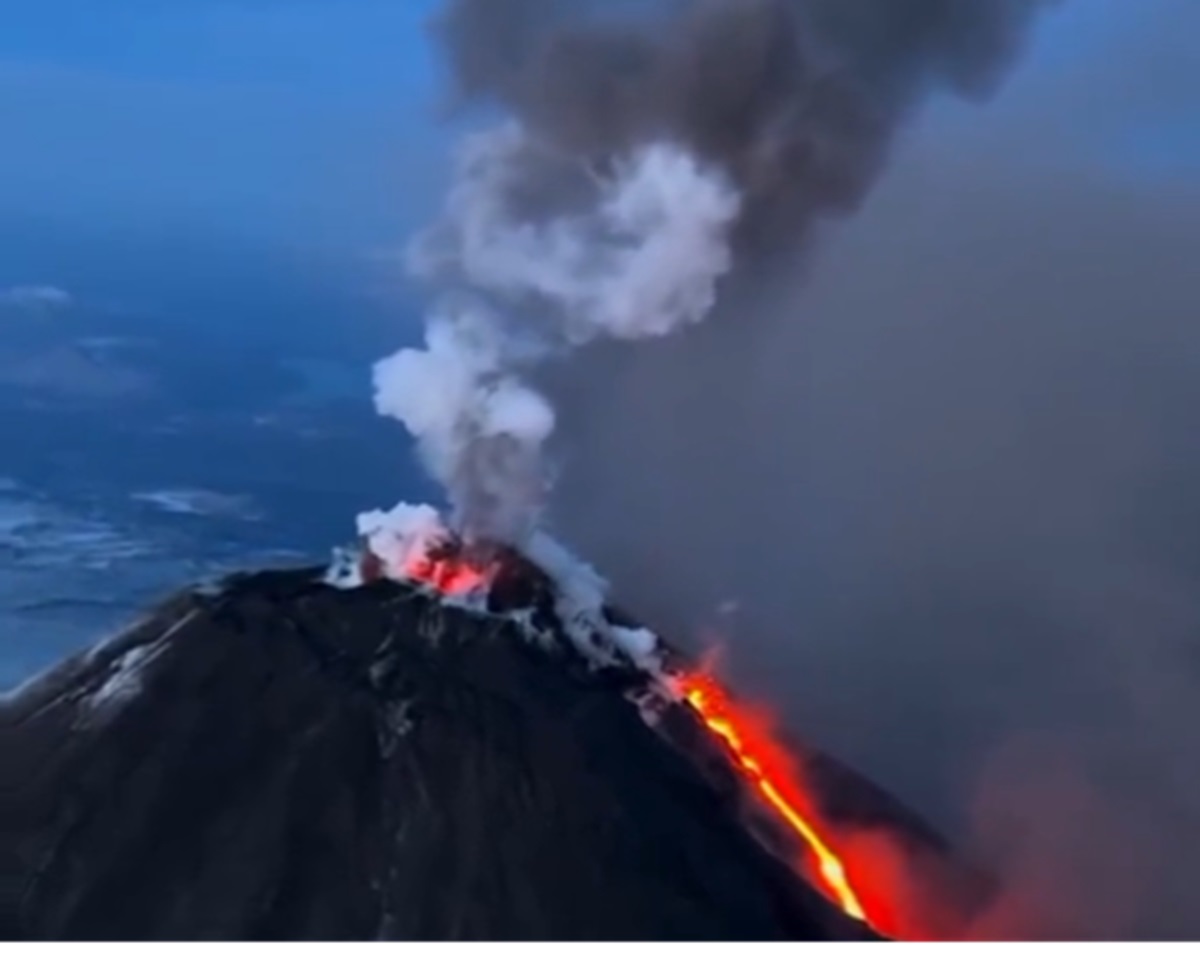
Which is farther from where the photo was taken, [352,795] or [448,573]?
[448,573]

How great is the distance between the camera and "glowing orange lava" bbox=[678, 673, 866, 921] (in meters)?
17.3

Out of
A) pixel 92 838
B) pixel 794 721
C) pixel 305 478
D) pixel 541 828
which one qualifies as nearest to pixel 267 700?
pixel 92 838

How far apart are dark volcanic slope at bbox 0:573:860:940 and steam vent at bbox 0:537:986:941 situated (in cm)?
2

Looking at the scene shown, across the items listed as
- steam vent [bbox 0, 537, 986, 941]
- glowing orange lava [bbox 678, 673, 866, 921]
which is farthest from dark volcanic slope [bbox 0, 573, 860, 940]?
glowing orange lava [bbox 678, 673, 866, 921]

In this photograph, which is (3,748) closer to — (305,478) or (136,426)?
(305,478)

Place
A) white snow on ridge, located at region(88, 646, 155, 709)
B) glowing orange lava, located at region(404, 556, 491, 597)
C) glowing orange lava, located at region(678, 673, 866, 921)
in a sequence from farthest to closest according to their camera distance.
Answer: glowing orange lava, located at region(404, 556, 491, 597) → glowing orange lava, located at region(678, 673, 866, 921) → white snow on ridge, located at region(88, 646, 155, 709)

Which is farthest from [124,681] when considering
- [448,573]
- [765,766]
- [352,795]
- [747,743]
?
[765,766]

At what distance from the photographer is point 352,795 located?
49.2 ft

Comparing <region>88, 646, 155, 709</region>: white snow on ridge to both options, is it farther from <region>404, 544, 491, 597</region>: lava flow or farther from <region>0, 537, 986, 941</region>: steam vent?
<region>404, 544, 491, 597</region>: lava flow

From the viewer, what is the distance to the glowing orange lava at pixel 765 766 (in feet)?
56.6

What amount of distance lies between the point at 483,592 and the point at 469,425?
177 centimetres

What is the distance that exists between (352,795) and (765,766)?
18.4ft

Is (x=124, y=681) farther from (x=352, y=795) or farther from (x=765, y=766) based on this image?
(x=765, y=766)

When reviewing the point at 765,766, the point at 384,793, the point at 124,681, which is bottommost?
the point at 384,793
